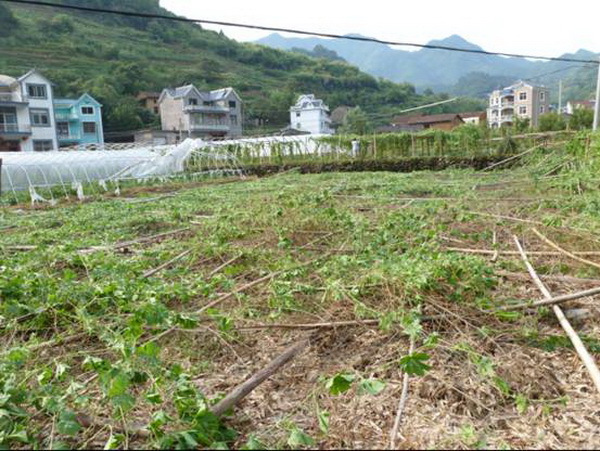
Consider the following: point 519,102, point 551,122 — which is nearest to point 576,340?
point 551,122

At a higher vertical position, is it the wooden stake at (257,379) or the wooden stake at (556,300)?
the wooden stake at (556,300)

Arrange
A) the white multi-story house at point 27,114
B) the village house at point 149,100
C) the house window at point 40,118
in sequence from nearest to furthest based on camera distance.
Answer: the white multi-story house at point 27,114 → the house window at point 40,118 → the village house at point 149,100

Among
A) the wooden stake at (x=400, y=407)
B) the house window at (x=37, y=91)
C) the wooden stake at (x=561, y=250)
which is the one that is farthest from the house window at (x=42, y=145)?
the wooden stake at (x=400, y=407)

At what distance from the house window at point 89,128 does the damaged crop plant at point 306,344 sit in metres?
43.7

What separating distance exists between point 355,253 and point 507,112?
70.1 metres

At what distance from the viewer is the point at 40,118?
1547 inches

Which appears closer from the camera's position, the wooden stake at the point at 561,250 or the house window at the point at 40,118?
the wooden stake at the point at 561,250

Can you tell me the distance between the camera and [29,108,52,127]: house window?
38.8 m

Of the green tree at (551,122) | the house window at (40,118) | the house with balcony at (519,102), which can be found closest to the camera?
the green tree at (551,122)

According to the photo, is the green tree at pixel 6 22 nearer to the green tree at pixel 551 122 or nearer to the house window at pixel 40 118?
the house window at pixel 40 118

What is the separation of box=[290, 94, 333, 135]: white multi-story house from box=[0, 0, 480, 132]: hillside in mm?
3665

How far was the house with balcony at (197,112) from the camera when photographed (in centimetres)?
4931

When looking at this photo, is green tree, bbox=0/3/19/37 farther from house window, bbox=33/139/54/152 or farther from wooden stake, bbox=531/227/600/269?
wooden stake, bbox=531/227/600/269

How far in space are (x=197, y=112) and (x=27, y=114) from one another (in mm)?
17423
